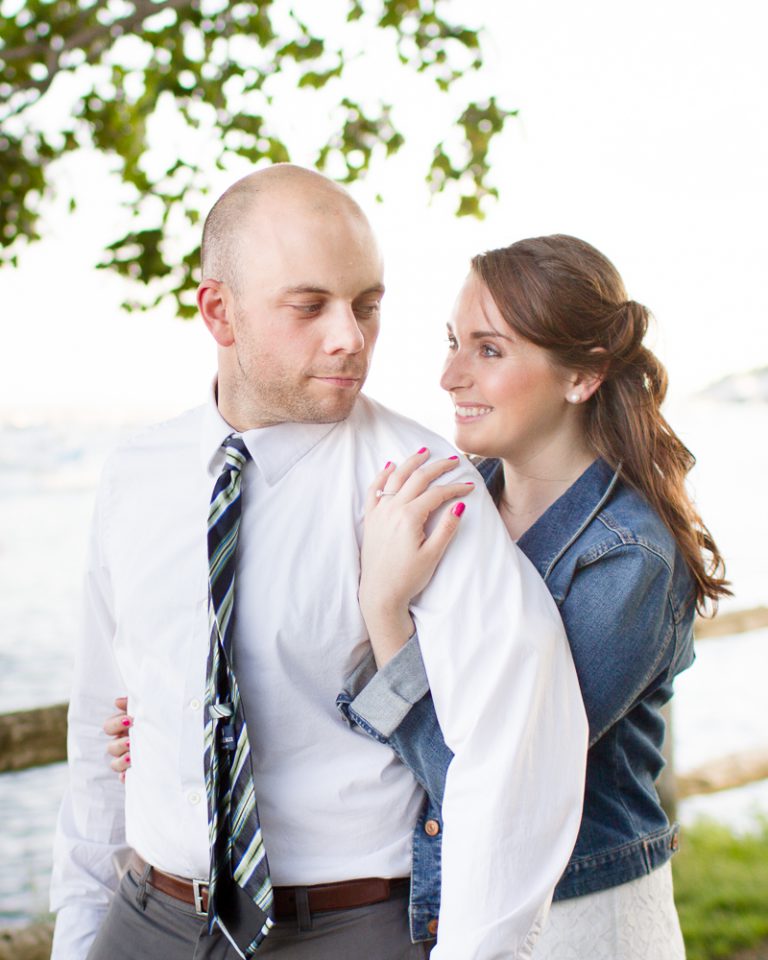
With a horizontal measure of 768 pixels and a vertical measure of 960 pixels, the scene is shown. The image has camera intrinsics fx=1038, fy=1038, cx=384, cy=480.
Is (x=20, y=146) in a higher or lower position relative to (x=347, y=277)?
higher

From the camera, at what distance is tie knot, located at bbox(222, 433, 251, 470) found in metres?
1.73

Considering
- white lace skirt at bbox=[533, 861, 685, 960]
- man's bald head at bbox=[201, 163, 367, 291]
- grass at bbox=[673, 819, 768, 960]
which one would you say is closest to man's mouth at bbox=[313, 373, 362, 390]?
man's bald head at bbox=[201, 163, 367, 291]

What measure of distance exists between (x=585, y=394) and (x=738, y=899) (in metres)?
2.63

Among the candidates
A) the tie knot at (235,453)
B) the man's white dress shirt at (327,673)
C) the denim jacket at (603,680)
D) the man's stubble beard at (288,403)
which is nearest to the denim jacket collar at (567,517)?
the denim jacket at (603,680)

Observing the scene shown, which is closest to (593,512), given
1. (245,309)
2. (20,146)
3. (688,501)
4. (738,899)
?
(688,501)

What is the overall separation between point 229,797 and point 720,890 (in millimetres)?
A: 2960

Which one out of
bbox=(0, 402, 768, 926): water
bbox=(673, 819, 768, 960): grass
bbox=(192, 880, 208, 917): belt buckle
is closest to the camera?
bbox=(192, 880, 208, 917): belt buckle

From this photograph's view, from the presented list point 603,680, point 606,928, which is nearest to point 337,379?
point 603,680

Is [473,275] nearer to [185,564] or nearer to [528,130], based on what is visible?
[185,564]

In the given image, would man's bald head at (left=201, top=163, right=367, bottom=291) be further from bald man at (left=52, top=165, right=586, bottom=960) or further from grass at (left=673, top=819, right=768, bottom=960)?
grass at (left=673, top=819, right=768, bottom=960)

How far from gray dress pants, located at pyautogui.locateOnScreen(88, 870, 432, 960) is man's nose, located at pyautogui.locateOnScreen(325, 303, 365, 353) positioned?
34.7 inches

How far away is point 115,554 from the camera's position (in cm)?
186

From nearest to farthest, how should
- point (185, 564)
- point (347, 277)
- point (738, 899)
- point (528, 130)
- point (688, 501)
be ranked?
point (347, 277) < point (185, 564) < point (688, 501) < point (738, 899) < point (528, 130)

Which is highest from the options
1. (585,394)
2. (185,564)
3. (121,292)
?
(121,292)
